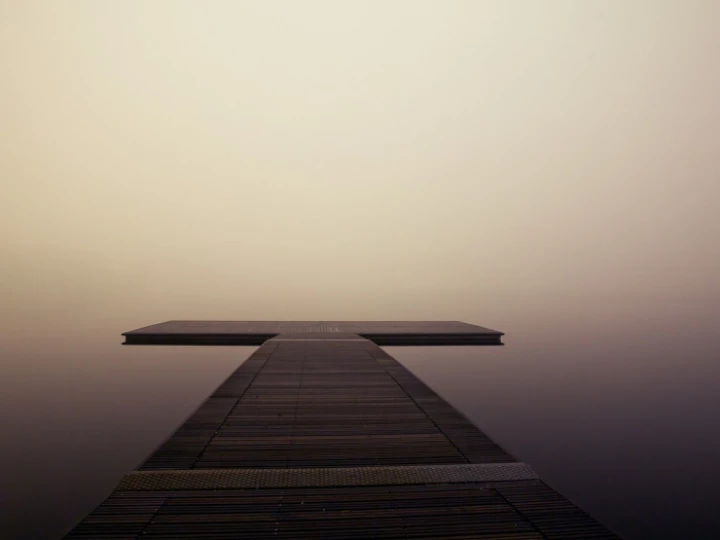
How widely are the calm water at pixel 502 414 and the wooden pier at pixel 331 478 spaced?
4.49 ft

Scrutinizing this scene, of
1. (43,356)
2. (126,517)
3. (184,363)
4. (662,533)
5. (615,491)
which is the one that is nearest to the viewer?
(126,517)

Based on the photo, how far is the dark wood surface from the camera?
39.7ft

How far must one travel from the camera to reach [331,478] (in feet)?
10.6

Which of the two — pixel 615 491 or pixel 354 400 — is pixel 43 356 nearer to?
pixel 354 400

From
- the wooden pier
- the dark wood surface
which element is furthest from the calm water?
the wooden pier

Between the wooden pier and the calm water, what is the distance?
1.37m

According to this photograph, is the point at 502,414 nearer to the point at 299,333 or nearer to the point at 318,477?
the point at 318,477

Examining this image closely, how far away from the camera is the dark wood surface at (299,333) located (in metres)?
12.1

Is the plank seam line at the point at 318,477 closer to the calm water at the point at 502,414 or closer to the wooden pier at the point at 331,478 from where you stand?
the wooden pier at the point at 331,478

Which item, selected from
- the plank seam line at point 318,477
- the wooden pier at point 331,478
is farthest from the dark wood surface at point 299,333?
the plank seam line at point 318,477

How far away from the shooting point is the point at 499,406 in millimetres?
7734

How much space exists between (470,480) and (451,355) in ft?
27.0

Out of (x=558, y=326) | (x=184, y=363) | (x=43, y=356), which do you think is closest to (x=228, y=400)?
(x=184, y=363)

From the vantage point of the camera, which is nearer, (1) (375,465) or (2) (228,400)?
(1) (375,465)
